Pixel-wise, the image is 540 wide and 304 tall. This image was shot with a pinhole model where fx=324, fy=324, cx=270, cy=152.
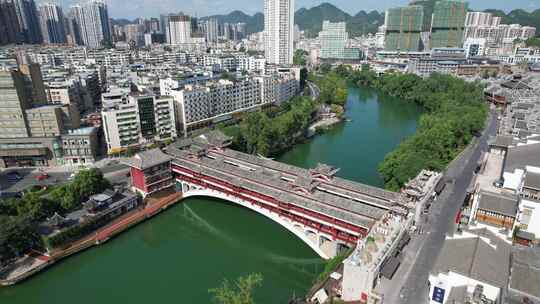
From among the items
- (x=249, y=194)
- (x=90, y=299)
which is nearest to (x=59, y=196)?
(x=90, y=299)

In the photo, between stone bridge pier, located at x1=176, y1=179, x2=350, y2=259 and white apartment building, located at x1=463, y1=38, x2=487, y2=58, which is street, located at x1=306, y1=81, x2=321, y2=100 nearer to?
stone bridge pier, located at x1=176, y1=179, x2=350, y2=259

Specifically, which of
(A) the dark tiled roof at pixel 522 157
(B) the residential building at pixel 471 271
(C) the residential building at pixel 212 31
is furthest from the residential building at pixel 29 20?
(B) the residential building at pixel 471 271

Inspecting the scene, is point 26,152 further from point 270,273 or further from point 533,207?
point 533,207

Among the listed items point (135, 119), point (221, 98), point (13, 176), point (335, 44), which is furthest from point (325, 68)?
point (13, 176)

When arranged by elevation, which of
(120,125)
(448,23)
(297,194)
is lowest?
(297,194)

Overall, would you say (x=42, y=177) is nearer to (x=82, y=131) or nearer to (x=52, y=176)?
(x=52, y=176)

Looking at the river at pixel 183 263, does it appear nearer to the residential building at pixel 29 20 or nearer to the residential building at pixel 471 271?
the residential building at pixel 471 271
